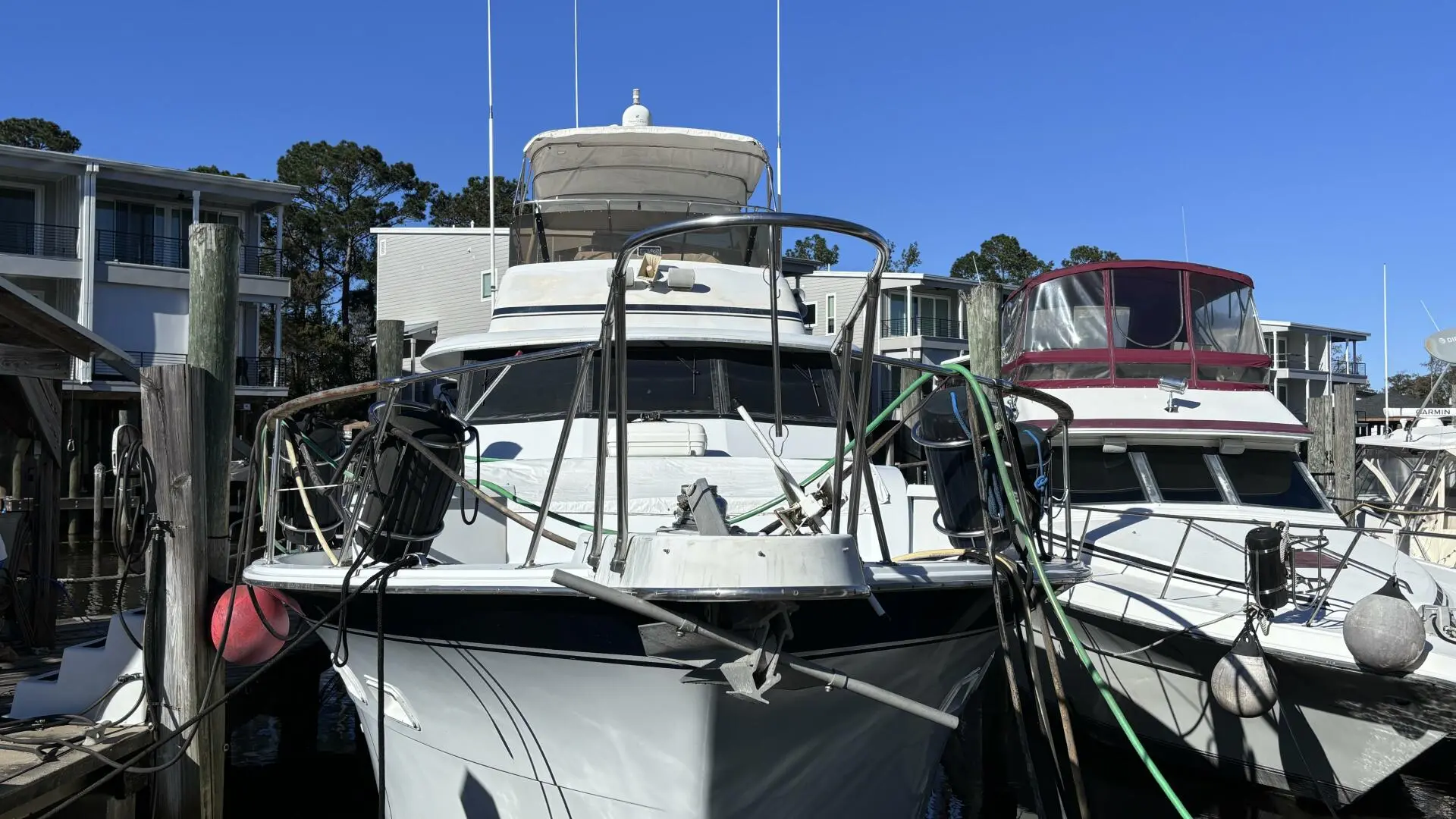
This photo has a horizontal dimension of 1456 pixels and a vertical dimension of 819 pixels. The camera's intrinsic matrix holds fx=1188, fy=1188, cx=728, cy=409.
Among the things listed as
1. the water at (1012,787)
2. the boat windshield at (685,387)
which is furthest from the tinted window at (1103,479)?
the boat windshield at (685,387)

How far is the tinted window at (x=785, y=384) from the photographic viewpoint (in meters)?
7.23

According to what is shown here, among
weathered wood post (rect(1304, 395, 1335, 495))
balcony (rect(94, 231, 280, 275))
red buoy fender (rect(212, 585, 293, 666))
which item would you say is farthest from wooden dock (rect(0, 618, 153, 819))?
balcony (rect(94, 231, 280, 275))

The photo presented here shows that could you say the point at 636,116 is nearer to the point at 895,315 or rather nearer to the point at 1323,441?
the point at 1323,441

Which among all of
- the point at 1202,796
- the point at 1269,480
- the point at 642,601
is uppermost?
the point at 1269,480

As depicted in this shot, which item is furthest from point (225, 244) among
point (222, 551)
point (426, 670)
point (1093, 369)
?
point (1093, 369)

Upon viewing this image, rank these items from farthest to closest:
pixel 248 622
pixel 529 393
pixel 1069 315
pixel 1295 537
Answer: pixel 1069 315 < pixel 529 393 < pixel 1295 537 < pixel 248 622

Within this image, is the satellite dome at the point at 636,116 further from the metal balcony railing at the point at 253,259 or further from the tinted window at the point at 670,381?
the metal balcony railing at the point at 253,259

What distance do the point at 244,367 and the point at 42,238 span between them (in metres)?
5.35

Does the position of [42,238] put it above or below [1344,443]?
above

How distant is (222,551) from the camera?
6453 mm

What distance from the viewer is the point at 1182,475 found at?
920cm

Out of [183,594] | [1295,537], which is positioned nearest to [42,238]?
[183,594]

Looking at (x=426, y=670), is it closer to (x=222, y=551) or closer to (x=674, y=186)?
(x=222, y=551)

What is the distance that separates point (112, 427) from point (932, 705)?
28.2 meters
